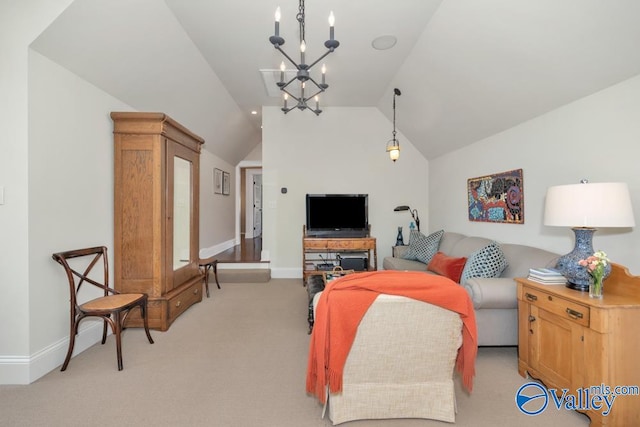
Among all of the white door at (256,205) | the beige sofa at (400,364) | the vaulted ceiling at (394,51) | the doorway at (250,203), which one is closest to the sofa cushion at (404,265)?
the vaulted ceiling at (394,51)

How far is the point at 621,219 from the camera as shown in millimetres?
1562

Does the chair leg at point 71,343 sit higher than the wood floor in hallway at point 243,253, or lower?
lower

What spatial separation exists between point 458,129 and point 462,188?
0.83m

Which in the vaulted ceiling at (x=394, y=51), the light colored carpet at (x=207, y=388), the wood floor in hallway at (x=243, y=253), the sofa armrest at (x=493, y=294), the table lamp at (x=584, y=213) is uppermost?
the vaulted ceiling at (x=394, y=51)

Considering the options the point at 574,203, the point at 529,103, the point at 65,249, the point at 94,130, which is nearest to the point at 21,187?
the point at 65,249

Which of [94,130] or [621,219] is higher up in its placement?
[94,130]

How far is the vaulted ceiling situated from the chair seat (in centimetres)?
189

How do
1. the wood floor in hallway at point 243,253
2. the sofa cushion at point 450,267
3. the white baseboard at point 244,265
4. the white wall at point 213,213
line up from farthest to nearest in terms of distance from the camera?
1. the white wall at point 213,213
2. the wood floor in hallway at point 243,253
3. the white baseboard at point 244,265
4. the sofa cushion at point 450,267

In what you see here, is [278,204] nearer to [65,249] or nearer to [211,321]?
[211,321]

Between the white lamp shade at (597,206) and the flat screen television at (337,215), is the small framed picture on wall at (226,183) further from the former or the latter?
the white lamp shade at (597,206)

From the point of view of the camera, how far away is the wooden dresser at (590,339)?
1463 millimetres

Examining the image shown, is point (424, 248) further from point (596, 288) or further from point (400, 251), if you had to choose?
point (596, 288)

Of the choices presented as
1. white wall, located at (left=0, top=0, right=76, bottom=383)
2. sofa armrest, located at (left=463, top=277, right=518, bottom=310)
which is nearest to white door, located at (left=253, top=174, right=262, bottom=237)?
white wall, located at (left=0, top=0, right=76, bottom=383)

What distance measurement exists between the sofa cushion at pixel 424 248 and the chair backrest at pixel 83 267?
11.5ft
